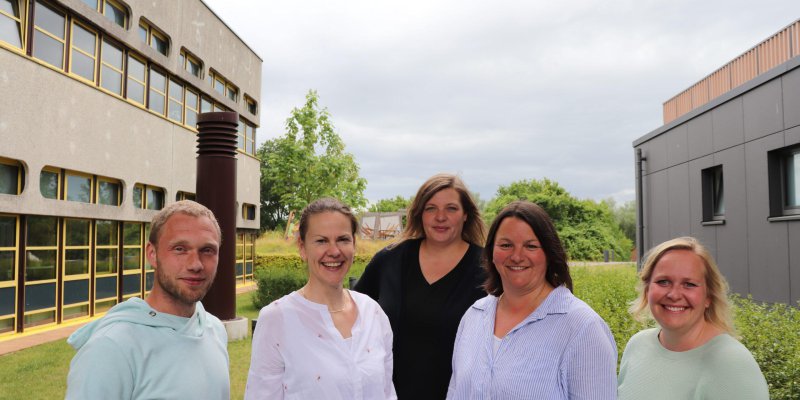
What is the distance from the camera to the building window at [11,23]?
11375 millimetres

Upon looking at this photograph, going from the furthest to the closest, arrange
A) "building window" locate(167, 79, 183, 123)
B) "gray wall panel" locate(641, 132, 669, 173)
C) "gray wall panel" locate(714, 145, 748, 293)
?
1. "gray wall panel" locate(641, 132, 669, 173)
2. "building window" locate(167, 79, 183, 123)
3. "gray wall panel" locate(714, 145, 748, 293)

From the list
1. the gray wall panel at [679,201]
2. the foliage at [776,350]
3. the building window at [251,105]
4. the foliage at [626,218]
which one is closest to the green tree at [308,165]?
the building window at [251,105]

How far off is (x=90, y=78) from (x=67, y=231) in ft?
12.5

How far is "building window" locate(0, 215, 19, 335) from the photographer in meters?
11.5

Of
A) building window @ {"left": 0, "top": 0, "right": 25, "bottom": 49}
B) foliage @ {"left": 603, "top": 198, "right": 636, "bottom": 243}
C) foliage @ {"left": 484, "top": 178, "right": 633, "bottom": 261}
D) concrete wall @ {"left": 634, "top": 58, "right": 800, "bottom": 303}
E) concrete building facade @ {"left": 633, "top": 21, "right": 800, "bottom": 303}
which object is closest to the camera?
building window @ {"left": 0, "top": 0, "right": 25, "bottom": 49}

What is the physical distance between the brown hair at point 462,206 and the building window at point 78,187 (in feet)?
40.0

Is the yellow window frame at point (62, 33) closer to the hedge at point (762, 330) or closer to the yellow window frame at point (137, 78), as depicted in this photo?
the yellow window frame at point (137, 78)

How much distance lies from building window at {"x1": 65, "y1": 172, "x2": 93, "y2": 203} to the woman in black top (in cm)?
1200

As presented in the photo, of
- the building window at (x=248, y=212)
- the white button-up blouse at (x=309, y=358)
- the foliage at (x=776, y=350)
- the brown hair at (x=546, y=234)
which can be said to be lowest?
the foliage at (x=776, y=350)

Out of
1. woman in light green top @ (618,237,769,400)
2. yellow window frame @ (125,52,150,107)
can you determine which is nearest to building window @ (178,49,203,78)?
yellow window frame @ (125,52,150,107)

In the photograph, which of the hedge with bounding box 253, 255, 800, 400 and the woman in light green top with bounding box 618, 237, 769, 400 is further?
the hedge with bounding box 253, 255, 800, 400

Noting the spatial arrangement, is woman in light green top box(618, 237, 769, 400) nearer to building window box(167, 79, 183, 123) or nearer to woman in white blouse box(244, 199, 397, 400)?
woman in white blouse box(244, 199, 397, 400)

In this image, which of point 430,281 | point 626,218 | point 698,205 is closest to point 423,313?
point 430,281

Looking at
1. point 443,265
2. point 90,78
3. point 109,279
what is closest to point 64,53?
point 90,78
